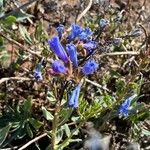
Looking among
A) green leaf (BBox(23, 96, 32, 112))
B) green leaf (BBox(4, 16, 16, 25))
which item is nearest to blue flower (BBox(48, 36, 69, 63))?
green leaf (BBox(23, 96, 32, 112))

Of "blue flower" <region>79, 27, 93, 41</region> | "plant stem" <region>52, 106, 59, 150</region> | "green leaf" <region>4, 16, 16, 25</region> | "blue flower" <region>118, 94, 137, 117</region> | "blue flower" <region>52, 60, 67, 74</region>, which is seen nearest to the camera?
"blue flower" <region>52, 60, 67, 74</region>

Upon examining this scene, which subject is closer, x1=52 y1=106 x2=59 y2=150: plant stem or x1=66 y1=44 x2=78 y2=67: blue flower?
x1=66 y1=44 x2=78 y2=67: blue flower

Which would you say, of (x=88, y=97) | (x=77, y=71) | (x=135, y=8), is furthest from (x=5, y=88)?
(x=135, y=8)

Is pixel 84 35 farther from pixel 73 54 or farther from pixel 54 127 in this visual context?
pixel 54 127

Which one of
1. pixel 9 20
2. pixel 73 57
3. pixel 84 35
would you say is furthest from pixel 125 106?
pixel 9 20

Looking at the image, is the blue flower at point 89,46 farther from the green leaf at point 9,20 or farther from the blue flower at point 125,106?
the green leaf at point 9,20

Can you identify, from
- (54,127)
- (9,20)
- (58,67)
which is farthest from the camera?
(9,20)

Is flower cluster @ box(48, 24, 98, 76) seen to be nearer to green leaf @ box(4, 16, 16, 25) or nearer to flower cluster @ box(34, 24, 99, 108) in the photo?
flower cluster @ box(34, 24, 99, 108)

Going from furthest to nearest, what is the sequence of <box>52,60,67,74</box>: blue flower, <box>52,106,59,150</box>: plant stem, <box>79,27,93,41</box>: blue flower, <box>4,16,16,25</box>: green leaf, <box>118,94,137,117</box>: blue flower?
<box>4,16,16,25</box>: green leaf → <box>118,94,137,117</box>: blue flower → <box>79,27,93,41</box>: blue flower → <box>52,106,59,150</box>: plant stem → <box>52,60,67,74</box>: blue flower

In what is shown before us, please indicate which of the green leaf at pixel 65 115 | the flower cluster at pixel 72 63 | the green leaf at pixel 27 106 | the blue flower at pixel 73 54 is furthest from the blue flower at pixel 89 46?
the green leaf at pixel 27 106

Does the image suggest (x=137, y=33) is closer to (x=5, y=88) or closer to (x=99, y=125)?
(x=99, y=125)
